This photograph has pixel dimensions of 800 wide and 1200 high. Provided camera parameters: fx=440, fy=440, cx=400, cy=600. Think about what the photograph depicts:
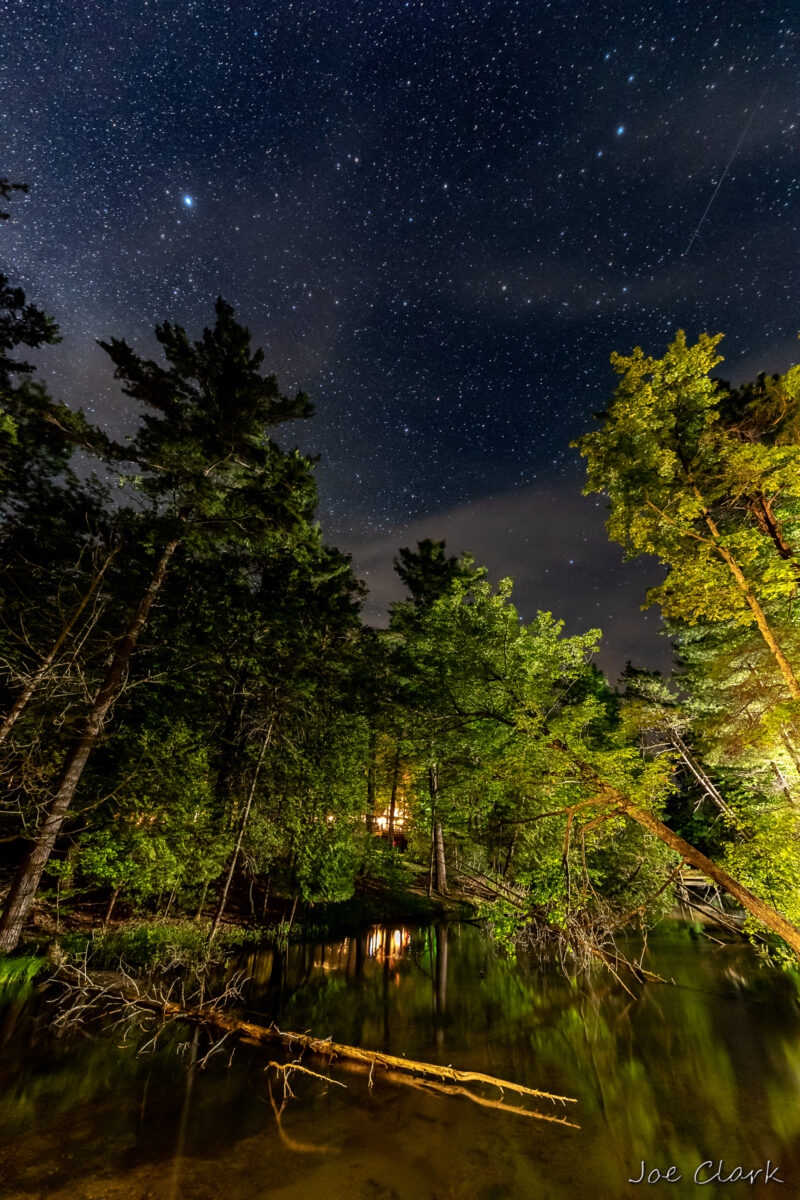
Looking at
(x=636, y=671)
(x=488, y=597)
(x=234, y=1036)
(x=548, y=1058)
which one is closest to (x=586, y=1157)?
(x=548, y=1058)

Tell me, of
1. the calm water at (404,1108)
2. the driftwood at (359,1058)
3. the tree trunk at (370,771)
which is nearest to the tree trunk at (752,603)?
the calm water at (404,1108)

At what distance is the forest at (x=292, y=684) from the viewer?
904 centimetres

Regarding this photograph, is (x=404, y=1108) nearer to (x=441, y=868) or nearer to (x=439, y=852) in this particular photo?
(x=439, y=852)

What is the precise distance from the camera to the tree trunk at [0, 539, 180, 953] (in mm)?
10219

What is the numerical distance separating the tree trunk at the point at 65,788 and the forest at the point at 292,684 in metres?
0.07

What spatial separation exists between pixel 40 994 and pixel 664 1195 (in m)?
12.2

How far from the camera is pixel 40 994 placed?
9.78m

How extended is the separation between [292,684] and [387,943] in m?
11.3

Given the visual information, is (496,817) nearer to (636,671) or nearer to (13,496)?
(636,671)

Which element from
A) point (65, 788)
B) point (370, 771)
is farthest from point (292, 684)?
point (370, 771)

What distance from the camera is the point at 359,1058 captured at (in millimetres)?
8078

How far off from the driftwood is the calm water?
0.23 m

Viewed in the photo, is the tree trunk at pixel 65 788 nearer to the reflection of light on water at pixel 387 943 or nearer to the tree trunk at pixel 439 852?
the reflection of light on water at pixel 387 943

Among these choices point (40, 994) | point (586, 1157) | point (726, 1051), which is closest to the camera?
point (586, 1157)
